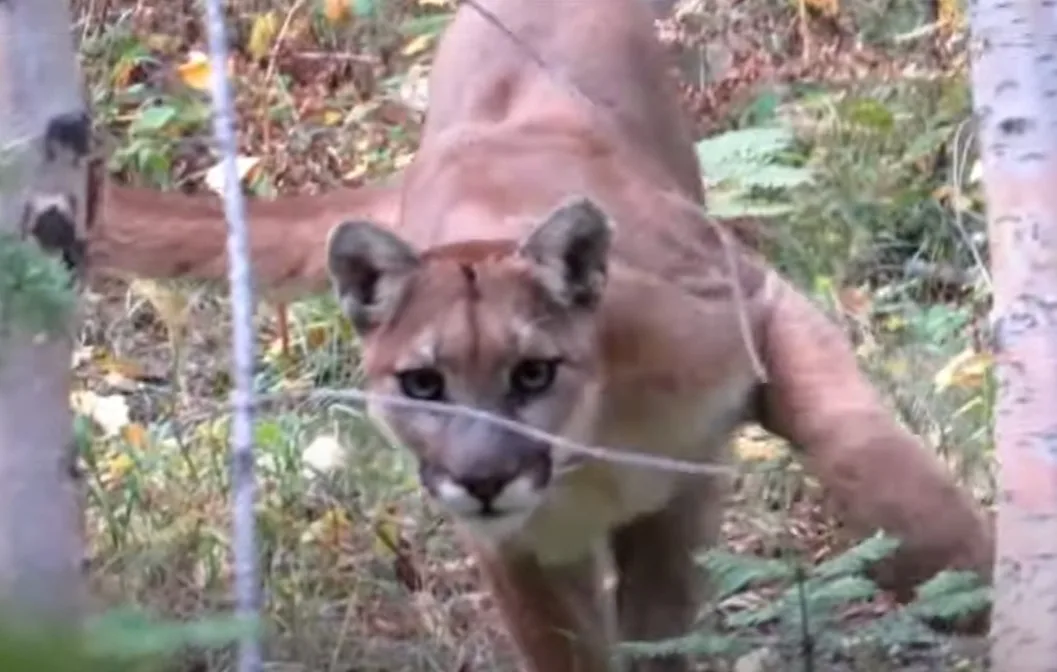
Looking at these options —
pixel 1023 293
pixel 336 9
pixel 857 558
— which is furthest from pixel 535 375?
pixel 336 9

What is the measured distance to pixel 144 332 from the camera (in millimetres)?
5668

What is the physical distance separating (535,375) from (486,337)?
0.10 m

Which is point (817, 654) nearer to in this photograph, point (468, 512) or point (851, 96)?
point (468, 512)

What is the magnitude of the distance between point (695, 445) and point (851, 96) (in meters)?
2.51

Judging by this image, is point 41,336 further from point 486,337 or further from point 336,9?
point 336,9

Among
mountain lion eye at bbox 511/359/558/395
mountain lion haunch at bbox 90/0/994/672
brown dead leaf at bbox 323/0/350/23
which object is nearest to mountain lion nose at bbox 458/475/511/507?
mountain lion haunch at bbox 90/0/994/672

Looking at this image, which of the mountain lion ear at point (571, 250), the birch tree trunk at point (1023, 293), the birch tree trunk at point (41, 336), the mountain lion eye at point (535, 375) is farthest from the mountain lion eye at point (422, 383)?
the birch tree trunk at point (41, 336)

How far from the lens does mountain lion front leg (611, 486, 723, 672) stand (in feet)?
13.5

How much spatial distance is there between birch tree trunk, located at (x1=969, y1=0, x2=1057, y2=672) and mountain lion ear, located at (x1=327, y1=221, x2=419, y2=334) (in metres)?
1.03

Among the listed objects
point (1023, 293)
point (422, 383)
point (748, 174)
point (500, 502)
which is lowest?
point (500, 502)

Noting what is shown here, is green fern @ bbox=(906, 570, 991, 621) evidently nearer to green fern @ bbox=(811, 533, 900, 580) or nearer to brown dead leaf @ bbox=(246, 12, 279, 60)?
green fern @ bbox=(811, 533, 900, 580)

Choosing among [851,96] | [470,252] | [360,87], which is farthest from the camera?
[360,87]

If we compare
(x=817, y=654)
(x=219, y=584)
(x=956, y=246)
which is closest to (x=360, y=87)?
(x=956, y=246)

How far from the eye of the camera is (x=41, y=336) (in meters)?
2.54
